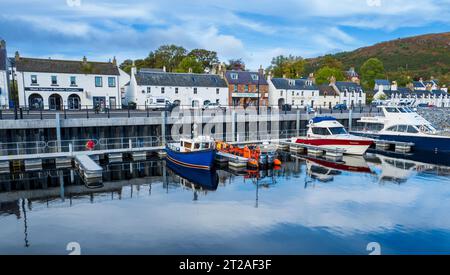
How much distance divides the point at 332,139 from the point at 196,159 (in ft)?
46.3

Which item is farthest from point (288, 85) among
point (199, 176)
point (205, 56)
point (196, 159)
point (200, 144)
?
point (199, 176)

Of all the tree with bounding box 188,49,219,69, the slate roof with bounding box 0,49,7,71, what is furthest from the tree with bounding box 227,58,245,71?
the slate roof with bounding box 0,49,7,71

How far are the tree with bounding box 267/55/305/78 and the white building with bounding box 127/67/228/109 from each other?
1339 inches

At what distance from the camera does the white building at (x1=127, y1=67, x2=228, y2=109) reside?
5028 centimetres

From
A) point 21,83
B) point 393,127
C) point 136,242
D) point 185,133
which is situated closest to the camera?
point 136,242

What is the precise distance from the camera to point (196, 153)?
24.4 m

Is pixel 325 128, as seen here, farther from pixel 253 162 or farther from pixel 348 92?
pixel 348 92

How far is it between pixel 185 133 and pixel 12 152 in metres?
14.9

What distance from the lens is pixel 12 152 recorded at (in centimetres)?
2661

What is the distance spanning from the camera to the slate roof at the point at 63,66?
4209 centimetres

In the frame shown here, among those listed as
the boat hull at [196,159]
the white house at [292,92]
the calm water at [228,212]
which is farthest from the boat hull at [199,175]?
the white house at [292,92]

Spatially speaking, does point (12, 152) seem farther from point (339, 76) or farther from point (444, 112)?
point (339, 76)

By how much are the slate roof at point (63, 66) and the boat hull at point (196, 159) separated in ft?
84.1
